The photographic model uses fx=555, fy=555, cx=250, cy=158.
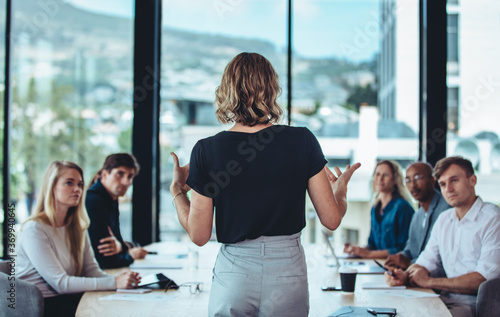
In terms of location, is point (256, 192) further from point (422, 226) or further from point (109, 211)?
point (422, 226)

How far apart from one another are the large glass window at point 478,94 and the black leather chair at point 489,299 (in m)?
2.41

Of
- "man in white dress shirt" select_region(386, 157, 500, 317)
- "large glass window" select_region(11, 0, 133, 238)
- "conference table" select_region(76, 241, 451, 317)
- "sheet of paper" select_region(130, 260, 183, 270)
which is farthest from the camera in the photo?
"large glass window" select_region(11, 0, 133, 238)

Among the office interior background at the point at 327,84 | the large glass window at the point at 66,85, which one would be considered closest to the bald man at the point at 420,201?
the office interior background at the point at 327,84

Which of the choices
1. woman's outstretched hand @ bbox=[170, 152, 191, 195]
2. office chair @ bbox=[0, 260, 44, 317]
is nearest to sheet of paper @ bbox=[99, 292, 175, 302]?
office chair @ bbox=[0, 260, 44, 317]

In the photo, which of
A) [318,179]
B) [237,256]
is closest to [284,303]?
[237,256]

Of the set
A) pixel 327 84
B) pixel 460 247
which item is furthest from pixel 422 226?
pixel 327 84

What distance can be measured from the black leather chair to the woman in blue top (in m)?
1.53

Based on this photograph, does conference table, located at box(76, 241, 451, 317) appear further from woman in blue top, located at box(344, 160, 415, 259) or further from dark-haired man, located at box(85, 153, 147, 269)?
woman in blue top, located at box(344, 160, 415, 259)

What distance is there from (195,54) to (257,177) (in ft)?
12.3

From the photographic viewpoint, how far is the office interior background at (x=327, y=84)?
187 inches

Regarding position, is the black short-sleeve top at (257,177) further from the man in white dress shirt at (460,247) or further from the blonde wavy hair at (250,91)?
the man in white dress shirt at (460,247)

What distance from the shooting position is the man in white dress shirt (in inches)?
109

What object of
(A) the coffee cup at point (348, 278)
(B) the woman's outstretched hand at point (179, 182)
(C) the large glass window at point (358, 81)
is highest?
(C) the large glass window at point (358, 81)

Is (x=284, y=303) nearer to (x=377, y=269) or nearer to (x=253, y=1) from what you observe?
(x=377, y=269)
